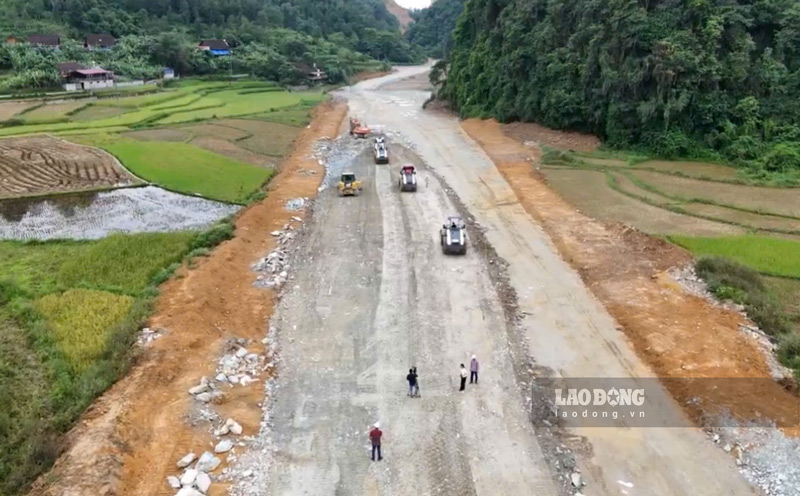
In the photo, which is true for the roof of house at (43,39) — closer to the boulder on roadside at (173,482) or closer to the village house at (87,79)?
the village house at (87,79)

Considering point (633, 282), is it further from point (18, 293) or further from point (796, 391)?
point (18, 293)

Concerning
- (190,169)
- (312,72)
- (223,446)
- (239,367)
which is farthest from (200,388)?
(312,72)

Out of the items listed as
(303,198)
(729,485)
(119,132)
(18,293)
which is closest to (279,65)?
(119,132)

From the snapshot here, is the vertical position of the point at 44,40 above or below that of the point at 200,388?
above

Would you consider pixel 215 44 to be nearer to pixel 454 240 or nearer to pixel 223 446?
pixel 454 240

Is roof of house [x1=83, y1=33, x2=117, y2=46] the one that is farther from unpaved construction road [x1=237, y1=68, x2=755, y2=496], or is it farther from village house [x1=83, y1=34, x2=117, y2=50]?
unpaved construction road [x1=237, y1=68, x2=755, y2=496]

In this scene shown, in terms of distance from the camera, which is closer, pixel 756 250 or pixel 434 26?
pixel 756 250

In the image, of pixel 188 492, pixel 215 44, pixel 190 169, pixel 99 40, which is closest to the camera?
pixel 188 492
